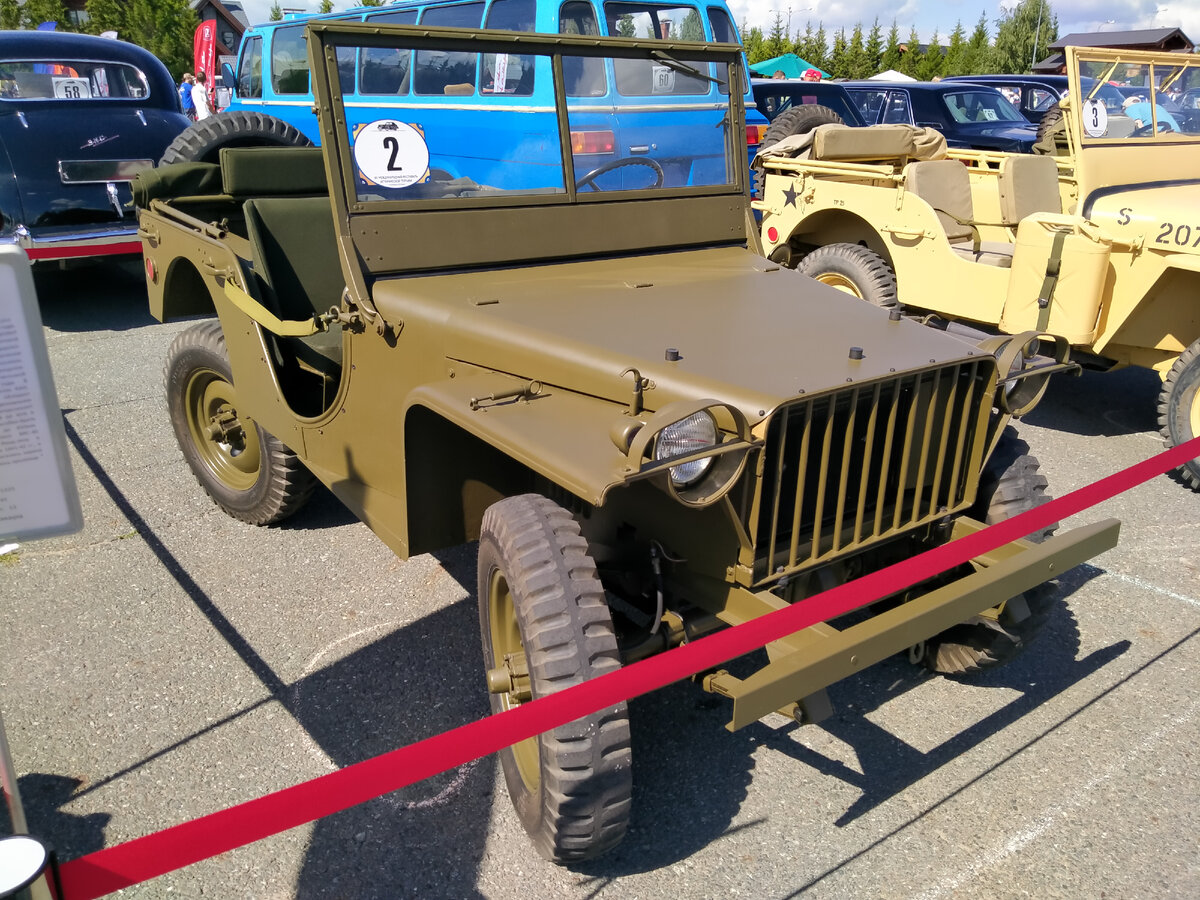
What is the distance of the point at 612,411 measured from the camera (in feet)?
6.95

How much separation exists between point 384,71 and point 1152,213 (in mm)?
3819

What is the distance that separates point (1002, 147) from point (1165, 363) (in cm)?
638

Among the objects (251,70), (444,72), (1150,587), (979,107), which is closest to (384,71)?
(444,72)

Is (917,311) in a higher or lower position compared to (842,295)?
lower

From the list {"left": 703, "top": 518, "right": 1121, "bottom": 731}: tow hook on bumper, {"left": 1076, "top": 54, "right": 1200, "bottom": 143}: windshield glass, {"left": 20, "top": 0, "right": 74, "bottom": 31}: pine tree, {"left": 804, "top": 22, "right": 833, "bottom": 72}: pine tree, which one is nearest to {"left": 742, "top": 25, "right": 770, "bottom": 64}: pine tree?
{"left": 804, "top": 22, "right": 833, "bottom": 72}: pine tree

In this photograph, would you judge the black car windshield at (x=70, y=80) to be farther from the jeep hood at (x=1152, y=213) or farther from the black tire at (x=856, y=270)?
the jeep hood at (x=1152, y=213)

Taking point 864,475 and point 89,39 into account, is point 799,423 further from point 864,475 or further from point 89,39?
point 89,39

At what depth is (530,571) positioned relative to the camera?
199cm

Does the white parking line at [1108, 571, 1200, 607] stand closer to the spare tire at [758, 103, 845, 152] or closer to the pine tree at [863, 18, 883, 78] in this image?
the spare tire at [758, 103, 845, 152]

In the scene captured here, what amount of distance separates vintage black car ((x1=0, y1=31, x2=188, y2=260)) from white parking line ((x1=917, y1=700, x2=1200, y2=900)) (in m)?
7.20

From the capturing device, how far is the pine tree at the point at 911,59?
2770cm

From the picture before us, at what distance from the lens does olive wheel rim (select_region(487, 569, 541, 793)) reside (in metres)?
2.24

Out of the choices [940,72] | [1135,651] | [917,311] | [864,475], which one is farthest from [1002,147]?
[940,72]

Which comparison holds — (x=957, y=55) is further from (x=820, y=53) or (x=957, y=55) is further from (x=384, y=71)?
(x=384, y=71)
